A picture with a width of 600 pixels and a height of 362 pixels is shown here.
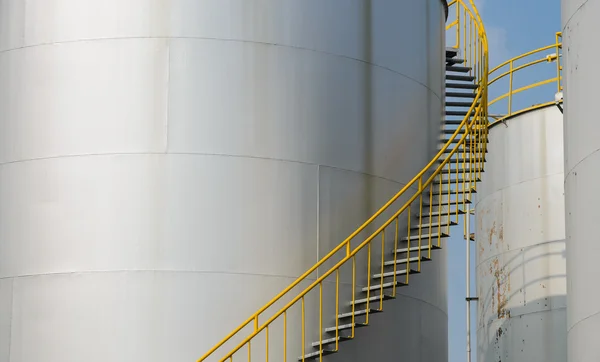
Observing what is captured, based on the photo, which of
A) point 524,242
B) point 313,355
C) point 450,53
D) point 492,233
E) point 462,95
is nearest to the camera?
point 313,355

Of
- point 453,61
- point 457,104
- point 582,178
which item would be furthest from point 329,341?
point 453,61

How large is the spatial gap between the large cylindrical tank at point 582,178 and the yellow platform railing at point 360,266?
3264mm

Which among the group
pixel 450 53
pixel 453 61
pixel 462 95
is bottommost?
pixel 462 95

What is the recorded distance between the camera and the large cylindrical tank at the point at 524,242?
71.3 ft

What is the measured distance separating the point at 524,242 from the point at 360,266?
26.0 feet

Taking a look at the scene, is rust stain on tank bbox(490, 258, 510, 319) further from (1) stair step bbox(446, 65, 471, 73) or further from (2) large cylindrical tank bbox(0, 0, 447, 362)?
(2) large cylindrical tank bbox(0, 0, 447, 362)

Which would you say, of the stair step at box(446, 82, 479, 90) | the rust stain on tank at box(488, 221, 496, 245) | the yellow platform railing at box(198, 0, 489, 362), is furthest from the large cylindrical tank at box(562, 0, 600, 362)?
the rust stain on tank at box(488, 221, 496, 245)

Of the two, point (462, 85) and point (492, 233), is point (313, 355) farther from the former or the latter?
point (492, 233)

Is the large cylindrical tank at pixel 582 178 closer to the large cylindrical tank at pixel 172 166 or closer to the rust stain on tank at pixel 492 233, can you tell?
the large cylindrical tank at pixel 172 166

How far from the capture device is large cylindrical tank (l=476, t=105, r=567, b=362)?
21.7 meters

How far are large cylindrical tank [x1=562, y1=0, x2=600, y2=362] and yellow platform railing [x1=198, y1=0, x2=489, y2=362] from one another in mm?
3264

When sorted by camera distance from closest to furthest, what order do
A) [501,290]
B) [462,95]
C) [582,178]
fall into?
[582,178]
[462,95]
[501,290]

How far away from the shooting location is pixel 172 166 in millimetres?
14648

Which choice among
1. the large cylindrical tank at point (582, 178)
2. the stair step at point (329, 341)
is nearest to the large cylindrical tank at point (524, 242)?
the stair step at point (329, 341)
